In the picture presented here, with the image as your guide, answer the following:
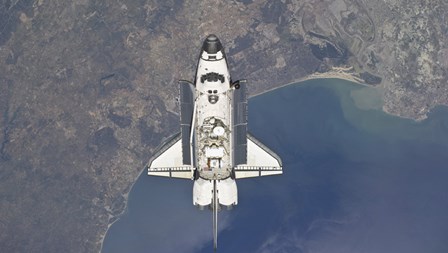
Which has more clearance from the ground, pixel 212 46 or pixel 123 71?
pixel 123 71

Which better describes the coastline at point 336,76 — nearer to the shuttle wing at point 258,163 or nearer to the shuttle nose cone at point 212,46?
the shuttle wing at point 258,163

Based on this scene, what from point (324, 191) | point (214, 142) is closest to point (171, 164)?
point (214, 142)

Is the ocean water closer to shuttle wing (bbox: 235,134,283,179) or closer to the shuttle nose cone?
shuttle wing (bbox: 235,134,283,179)

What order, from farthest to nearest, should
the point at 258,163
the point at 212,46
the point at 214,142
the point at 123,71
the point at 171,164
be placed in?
1. the point at 123,71
2. the point at 171,164
3. the point at 258,163
4. the point at 214,142
5. the point at 212,46

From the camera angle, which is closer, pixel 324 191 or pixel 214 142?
pixel 214 142

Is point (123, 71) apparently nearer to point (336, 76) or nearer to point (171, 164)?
point (171, 164)

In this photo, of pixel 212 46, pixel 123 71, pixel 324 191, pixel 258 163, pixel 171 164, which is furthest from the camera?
pixel 123 71

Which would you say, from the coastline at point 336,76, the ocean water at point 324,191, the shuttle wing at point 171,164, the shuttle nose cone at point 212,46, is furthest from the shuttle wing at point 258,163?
the coastline at point 336,76

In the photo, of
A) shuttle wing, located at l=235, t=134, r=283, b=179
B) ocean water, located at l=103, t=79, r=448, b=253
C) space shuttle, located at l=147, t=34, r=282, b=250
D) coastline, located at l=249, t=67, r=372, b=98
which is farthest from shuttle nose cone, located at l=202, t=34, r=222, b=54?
coastline, located at l=249, t=67, r=372, b=98
